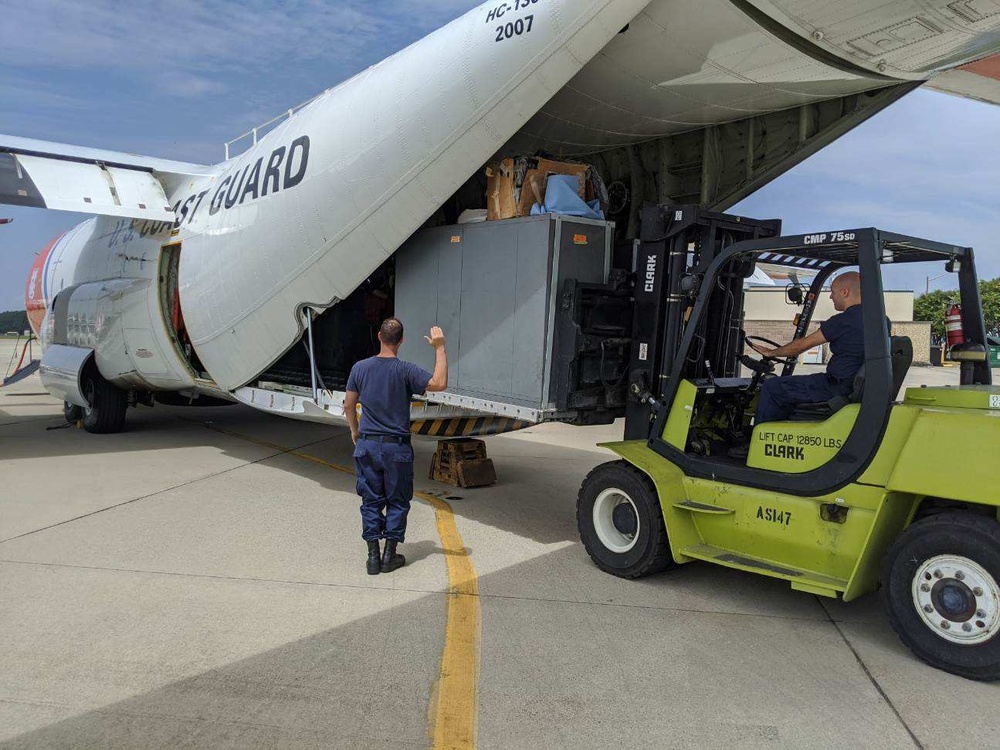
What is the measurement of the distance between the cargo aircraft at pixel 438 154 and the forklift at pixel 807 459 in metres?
1.01

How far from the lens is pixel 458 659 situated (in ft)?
13.4

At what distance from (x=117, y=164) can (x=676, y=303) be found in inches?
315

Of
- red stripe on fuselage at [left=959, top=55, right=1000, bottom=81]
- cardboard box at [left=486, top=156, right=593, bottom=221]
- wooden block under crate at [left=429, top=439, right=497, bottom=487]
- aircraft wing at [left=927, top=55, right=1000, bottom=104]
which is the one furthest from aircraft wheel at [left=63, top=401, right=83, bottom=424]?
red stripe on fuselage at [left=959, top=55, right=1000, bottom=81]

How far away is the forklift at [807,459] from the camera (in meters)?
3.98

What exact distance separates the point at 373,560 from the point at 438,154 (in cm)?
333

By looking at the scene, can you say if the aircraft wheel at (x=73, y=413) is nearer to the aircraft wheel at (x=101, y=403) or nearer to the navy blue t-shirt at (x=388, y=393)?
the aircraft wheel at (x=101, y=403)

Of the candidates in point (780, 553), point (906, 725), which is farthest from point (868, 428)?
point (906, 725)

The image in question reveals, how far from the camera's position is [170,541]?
19.8ft

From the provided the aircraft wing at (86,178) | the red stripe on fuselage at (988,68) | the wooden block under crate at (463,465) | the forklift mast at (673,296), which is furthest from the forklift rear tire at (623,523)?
the aircraft wing at (86,178)

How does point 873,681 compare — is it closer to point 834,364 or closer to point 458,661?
point 834,364

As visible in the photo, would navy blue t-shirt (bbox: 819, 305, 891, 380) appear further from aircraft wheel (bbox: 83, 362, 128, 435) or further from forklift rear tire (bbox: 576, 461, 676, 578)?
aircraft wheel (bbox: 83, 362, 128, 435)

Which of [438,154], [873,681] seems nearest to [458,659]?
[873,681]

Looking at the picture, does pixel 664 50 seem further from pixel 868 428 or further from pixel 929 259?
pixel 868 428

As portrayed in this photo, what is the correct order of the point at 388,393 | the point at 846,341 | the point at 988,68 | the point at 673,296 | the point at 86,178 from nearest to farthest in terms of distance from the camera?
1. the point at 846,341
2. the point at 388,393
3. the point at 673,296
4. the point at 988,68
5. the point at 86,178
